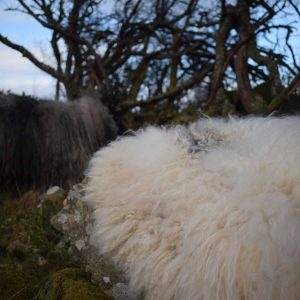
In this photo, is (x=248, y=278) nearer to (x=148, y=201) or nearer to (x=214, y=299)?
(x=214, y=299)

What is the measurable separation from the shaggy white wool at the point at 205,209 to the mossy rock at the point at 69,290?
0.48 feet

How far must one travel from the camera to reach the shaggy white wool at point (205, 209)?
4.53 feet

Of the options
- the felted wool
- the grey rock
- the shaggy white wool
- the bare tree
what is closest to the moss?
the grey rock

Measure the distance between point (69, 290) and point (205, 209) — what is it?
23.5 inches

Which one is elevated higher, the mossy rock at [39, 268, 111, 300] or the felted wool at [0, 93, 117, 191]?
the felted wool at [0, 93, 117, 191]

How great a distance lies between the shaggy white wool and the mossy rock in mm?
146

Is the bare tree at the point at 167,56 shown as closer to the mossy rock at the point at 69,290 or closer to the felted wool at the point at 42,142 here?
the felted wool at the point at 42,142

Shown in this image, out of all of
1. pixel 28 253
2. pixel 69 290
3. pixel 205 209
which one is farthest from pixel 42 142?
pixel 205 209

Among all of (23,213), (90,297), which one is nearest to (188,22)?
(23,213)

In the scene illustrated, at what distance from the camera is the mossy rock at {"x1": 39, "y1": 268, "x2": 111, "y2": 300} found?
1666 millimetres

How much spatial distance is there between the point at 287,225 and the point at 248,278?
0.20 metres

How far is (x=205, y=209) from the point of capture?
158 cm

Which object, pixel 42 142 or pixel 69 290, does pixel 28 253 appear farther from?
pixel 42 142

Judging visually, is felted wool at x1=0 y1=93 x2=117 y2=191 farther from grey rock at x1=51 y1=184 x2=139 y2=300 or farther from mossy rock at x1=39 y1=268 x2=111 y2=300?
mossy rock at x1=39 y1=268 x2=111 y2=300
